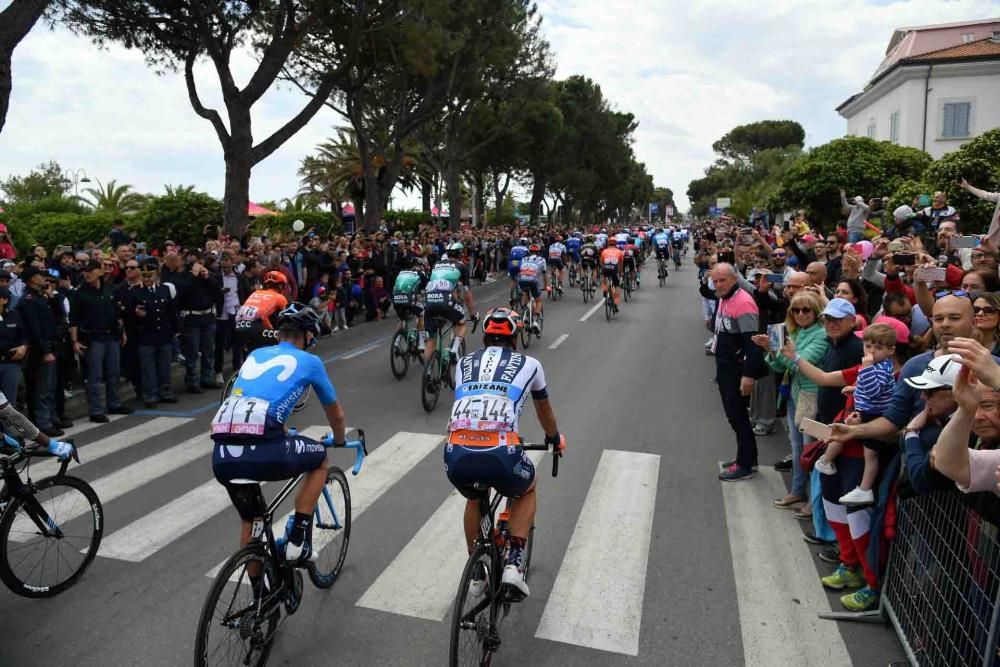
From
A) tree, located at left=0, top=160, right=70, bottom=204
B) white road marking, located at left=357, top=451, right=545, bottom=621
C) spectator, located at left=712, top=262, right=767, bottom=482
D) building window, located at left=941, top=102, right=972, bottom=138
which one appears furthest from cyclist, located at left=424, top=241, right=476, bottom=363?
tree, located at left=0, top=160, right=70, bottom=204

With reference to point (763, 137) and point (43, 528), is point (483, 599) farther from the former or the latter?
point (763, 137)

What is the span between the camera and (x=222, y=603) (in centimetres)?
354

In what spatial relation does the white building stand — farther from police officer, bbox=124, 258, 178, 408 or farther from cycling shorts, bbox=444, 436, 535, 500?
cycling shorts, bbox=444, 436, 535, 500

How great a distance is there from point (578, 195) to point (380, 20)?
4164 cm

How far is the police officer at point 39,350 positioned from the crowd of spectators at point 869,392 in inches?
291

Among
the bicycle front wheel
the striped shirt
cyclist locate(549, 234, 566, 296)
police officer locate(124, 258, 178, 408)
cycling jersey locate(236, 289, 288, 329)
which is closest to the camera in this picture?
the striped shirt

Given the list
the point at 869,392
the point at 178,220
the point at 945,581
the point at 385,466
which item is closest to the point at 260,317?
the point at 385,466

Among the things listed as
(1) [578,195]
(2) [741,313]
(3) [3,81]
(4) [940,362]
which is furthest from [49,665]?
(1) [578,195]

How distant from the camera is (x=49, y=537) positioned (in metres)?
5.00

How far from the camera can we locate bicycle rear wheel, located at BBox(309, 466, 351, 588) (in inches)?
191

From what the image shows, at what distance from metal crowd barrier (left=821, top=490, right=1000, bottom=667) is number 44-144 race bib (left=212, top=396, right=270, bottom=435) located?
3509 millimetres

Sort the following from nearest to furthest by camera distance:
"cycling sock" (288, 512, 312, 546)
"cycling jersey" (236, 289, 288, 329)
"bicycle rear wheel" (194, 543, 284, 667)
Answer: "bicycle rear wheel" (194, 543, 284, 667) → "cycling sock" (288, 512, 312, 546) → "cycling jersey" (236, 289, 288, 329)

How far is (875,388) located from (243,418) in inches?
148

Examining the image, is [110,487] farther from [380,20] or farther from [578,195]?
[578,195]
